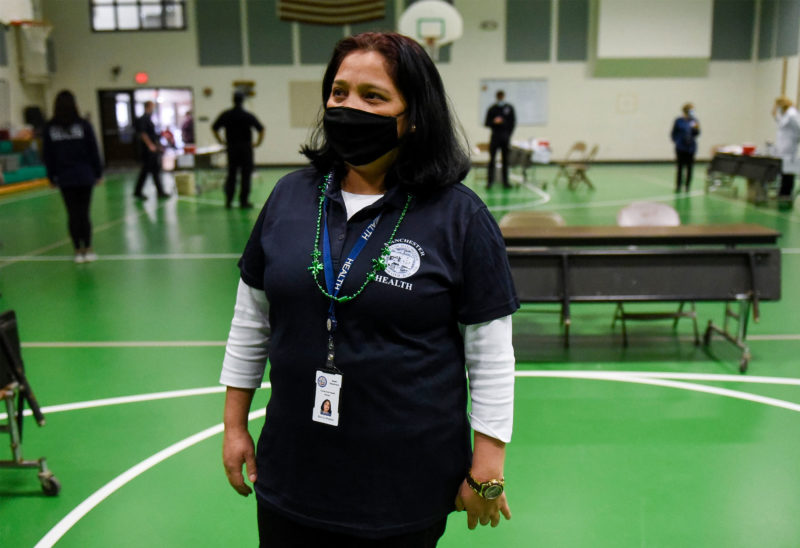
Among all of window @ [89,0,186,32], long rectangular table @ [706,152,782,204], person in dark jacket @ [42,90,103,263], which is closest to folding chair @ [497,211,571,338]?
person in dark jacket @ [42,90,103,263]

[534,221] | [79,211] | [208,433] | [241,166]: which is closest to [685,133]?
[241,166]

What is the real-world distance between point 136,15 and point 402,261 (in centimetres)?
2365

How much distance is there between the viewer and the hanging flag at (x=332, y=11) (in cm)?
2042

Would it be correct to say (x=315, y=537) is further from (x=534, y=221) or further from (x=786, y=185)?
(x=786, y=185)

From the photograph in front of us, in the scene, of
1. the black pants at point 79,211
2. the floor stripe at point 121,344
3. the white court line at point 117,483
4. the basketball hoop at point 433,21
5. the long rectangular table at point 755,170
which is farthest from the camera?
the basketball hoop at point 433,21

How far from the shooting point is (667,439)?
3.81 metres

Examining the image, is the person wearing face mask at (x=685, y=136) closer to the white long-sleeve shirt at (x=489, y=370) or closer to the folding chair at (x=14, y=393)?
the folding chair at (x=14, y=393)

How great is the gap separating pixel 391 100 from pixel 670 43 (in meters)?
23.0

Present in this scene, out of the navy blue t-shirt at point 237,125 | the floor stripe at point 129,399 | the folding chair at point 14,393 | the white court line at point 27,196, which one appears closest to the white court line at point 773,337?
the floor stripe at point 129,399

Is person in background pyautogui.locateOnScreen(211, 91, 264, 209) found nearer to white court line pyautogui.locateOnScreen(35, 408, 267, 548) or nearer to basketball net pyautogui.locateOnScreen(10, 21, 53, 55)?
white court line pyautogui.locateOnScreen(35, 408, 267, 548)

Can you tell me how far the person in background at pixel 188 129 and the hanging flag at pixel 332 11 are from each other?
14.6 feet

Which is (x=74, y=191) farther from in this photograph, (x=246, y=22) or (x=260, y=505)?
(x=246, y=22)

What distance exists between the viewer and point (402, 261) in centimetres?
149

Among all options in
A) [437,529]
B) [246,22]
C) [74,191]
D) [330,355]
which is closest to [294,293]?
[330,355]
